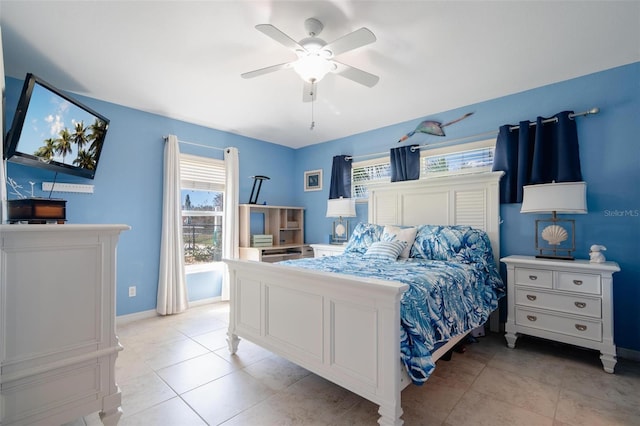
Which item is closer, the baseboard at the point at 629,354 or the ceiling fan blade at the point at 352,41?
the ceiling fan blade at the point at 352,41

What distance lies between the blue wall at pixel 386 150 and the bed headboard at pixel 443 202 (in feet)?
0.60

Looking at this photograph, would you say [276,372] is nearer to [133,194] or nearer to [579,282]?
[579,282]

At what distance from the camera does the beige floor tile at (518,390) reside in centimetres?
183

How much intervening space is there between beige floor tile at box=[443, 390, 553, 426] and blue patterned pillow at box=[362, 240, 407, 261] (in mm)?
1287

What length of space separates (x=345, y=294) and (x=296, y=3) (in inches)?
71.0

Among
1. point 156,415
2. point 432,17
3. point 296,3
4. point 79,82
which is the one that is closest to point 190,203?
point 79,82

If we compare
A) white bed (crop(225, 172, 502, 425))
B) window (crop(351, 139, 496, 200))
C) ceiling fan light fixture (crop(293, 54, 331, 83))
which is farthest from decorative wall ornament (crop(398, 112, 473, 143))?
ceiling fan light fixture (crop(293, 54, 331, 83))

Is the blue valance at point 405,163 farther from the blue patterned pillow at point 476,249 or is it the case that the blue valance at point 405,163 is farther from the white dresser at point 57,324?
the white dresser at point 57,324

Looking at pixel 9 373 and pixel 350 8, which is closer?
pixel 9 373

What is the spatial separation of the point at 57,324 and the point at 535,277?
3.34m

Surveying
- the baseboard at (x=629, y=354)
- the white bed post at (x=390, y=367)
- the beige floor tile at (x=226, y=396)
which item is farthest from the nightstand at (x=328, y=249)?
the baseboard at (x=629, y=354)

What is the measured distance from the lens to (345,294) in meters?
1.74

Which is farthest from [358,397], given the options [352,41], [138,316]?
[138,316]

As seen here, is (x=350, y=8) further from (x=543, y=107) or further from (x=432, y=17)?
(x=543, y=107)
